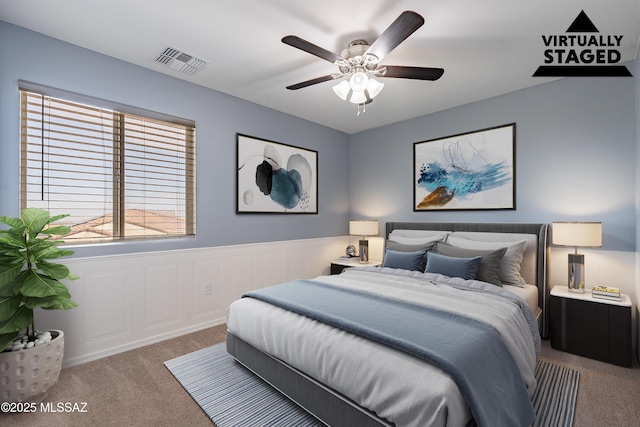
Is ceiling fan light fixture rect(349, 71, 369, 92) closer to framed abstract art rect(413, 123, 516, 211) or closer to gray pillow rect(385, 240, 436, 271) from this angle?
gray pillow rect(385, 240, 436, 271)

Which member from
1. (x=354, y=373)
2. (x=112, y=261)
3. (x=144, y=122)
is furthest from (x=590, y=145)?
(x=112, y=261)

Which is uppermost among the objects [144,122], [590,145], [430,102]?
[430,102]

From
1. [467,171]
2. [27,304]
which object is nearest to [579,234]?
[467,171]

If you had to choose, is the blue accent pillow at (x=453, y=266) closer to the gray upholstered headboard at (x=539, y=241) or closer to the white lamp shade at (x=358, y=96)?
the gray upholstered headboard at (x=539, y=241)

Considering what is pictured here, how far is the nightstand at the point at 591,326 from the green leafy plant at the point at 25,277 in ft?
13.4

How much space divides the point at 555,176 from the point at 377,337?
290cm

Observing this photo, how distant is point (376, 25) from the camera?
7.38 ft

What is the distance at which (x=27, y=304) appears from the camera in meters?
1.98

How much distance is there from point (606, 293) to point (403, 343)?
2.36m

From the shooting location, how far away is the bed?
134cm

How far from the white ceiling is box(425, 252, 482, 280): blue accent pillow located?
1870 mm

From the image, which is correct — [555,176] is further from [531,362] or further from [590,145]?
[531,362]

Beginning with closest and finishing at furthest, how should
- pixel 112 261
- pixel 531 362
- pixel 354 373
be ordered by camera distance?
pixel 354 373 < pixel 531 362 < pixel 112 261

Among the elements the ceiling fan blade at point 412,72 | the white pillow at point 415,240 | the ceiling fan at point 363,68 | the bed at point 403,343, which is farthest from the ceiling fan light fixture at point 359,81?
the white pillow at point 415,240
